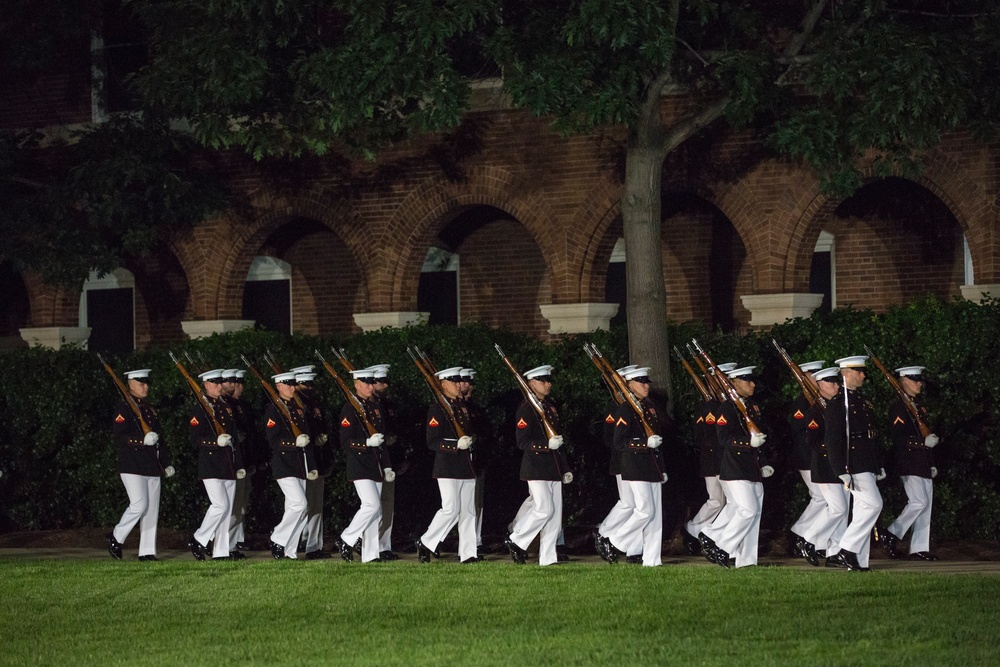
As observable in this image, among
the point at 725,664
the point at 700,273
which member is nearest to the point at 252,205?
the point at 700,273

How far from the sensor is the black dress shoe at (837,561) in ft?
52.2

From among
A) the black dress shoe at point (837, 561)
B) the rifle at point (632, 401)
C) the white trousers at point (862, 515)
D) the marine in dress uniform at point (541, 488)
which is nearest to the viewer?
the white trousers at point (862, 515)

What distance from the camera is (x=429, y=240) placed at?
23.7m

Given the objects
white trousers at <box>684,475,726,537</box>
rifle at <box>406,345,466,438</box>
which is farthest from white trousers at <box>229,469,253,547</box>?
white trousers at <box>684,475,726,537</box>

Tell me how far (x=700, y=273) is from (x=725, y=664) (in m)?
13.7

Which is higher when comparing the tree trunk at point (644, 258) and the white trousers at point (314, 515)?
the tree trunk at point (644, 258)

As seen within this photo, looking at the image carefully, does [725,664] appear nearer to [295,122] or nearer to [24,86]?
[295,122]

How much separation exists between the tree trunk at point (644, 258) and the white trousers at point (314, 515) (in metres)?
3.40

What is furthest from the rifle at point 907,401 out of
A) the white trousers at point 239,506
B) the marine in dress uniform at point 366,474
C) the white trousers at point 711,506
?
the white trousers at point 239,506

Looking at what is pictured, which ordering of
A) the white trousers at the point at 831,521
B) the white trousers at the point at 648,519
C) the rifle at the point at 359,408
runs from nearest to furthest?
the white trousers at the point at 831,521 → the white trousers at the point at 648,519 → the rifle at the point at 359,408

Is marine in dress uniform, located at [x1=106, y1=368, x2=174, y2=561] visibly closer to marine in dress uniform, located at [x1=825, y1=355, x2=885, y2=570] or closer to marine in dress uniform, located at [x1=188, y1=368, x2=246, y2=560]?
marine in dress uniform, located at [x1=188, y1=368, x2=246, y2=560]

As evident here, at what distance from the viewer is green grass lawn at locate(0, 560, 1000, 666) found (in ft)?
38.0

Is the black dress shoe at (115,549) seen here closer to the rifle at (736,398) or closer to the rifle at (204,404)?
the rifle at (204,404)

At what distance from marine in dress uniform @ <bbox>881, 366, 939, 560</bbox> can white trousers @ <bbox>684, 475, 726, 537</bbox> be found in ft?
5.13
